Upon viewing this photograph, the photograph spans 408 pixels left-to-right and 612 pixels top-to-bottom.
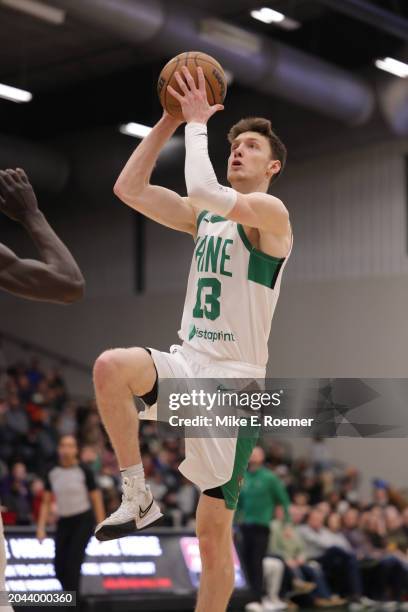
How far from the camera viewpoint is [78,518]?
411 inches

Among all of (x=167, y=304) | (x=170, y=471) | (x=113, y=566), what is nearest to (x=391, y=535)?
(x=170, y=471)

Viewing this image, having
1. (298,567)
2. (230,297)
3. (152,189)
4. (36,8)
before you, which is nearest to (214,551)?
(230,297)

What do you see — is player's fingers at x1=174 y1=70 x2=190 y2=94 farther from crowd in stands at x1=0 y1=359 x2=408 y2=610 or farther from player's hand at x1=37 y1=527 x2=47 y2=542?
crowd in stands at x1=0 y1=359 x2=408 y2=610

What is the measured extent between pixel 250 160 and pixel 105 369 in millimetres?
1489

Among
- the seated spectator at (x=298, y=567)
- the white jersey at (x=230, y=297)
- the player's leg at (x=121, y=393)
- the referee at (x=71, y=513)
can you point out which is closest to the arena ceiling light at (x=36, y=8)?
the referee at (x=71, y=513)

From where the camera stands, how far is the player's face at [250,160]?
226 inches

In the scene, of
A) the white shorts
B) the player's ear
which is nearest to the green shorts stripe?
the white shorts

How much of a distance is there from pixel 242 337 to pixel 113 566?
7100 millimetres

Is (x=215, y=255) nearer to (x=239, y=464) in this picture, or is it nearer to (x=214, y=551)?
(x=239, y=464)

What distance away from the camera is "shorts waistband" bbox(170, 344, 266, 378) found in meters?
5.45

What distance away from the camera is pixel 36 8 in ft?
49.2

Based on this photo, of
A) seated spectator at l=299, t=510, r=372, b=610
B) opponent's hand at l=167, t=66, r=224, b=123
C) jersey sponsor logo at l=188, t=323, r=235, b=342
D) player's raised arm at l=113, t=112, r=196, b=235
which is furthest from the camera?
seated spectator at l=299, t=510, r=372, b=610

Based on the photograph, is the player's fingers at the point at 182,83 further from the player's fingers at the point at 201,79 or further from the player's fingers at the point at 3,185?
the player's fingers at the point at 3,185

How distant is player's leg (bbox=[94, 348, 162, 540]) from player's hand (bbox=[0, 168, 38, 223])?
118 cm
